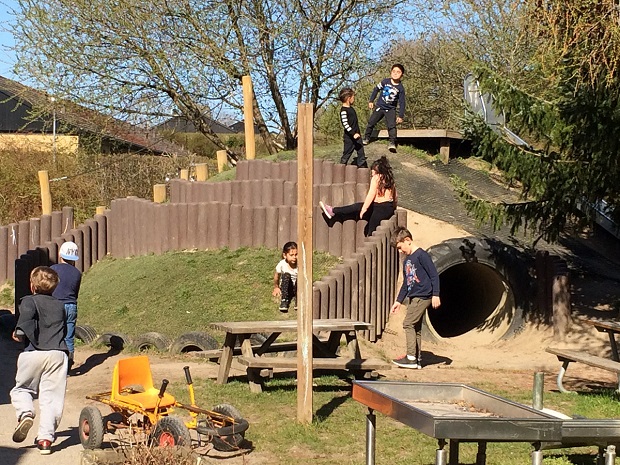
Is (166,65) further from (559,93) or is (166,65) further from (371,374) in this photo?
(371,374)

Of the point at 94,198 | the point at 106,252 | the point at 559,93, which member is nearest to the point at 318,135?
the point at 94,198

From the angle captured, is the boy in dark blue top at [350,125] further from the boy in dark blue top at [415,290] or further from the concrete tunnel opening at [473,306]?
the boy in dark blue top at [415,290]

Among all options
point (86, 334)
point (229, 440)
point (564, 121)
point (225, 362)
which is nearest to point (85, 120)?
point (86, 334)

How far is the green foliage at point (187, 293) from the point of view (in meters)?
13.1

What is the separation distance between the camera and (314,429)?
26.5ft

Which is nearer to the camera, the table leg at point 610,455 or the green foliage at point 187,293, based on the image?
the table leg at point 610,455

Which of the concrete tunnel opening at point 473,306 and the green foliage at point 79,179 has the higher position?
the green foliage at point 79,179

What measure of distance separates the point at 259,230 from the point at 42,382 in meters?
7.57

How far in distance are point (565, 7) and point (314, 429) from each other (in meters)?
5.93

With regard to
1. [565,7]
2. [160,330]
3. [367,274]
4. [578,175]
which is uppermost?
[565,7]

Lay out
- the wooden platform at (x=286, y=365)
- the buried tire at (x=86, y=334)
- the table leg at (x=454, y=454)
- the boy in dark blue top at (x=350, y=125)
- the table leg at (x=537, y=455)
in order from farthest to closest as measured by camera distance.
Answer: the boy in dark blue top at (x=350, y=125), the buried tire at (x=86, y=334), the wooden platform at (x=286, y=365), the table leg at (x=454, y=454), the table leg at (x=537, y=455)

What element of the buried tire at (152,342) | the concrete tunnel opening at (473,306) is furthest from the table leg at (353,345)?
the concrete tunnel opening at (473,306)

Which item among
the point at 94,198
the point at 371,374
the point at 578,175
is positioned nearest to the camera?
the point at 371,374

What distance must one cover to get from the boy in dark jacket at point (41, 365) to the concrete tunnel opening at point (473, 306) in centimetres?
670
